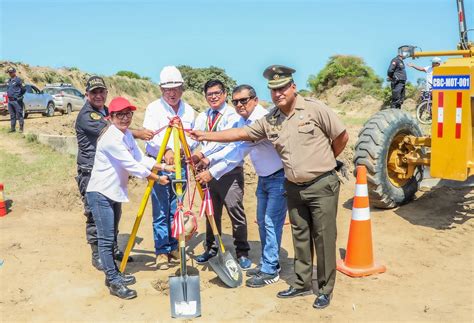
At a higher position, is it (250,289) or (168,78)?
(168,78)

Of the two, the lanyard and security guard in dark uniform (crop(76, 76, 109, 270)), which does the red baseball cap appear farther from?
the lanyard

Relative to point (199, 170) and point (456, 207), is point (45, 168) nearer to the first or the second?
point (199, 170)

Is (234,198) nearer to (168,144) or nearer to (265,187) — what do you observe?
(265,187)

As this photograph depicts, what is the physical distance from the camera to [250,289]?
477 centimetres

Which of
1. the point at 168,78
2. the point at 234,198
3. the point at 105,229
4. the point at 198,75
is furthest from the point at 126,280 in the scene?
the point at 198,75

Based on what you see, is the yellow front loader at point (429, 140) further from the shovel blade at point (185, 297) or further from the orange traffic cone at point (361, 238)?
the shovel blade at point (185, 297)

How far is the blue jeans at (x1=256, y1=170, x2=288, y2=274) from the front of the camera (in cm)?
488

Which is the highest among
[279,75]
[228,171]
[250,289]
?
[279,75]

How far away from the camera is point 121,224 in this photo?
7.16 m

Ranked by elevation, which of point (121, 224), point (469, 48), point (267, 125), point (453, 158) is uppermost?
point (469, 48)

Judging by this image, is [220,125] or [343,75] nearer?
[220,125]

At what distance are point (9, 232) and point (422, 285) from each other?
4.84 meters

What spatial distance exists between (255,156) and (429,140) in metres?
2.81

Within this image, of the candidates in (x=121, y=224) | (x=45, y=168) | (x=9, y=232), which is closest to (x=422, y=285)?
(x=121, y=224)
